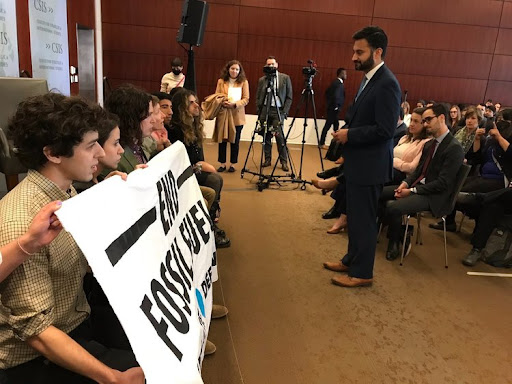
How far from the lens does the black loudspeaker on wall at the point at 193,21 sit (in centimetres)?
423

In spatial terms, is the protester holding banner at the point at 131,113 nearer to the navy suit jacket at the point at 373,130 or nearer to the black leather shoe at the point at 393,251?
the navy suit jacket at the point at 373,130

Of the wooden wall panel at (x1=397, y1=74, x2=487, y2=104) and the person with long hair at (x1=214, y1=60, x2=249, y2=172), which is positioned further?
the wooden wall panel at (x1=397, y1=74, x2=487, y2=104)

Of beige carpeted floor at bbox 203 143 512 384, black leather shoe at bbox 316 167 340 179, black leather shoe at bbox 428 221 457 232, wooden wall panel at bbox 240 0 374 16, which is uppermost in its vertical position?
wooden wall panel at bbox 240 0 374 16

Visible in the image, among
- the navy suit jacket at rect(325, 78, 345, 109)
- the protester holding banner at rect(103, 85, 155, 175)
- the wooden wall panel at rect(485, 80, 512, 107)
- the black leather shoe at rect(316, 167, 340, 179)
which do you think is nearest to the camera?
the protester holding banner at rect(103, 85, 155, 175)

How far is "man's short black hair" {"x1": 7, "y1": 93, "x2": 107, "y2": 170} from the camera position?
118 cm

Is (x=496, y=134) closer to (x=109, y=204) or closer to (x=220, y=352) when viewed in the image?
(x=220, y=352)

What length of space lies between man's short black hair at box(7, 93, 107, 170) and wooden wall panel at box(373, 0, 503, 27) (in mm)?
8280

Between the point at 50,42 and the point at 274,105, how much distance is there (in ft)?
9.17

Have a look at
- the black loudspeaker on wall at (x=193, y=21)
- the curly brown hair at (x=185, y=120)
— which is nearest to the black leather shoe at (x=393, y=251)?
the curly brown hair at (x=185, y=120)

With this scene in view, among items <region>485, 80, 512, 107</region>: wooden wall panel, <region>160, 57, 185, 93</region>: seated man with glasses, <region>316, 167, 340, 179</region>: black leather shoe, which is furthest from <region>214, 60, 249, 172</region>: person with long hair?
<region>485, 80, 512, 107</region>: wooden wall panel

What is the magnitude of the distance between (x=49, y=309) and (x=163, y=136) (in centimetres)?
217

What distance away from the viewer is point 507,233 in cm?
334

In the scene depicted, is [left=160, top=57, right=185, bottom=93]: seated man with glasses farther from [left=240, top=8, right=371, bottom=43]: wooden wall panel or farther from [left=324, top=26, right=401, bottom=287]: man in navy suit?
[left=324, top=26, right=401, bottom=287]: man in navy suit

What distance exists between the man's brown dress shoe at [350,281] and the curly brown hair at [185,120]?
4.96ft
